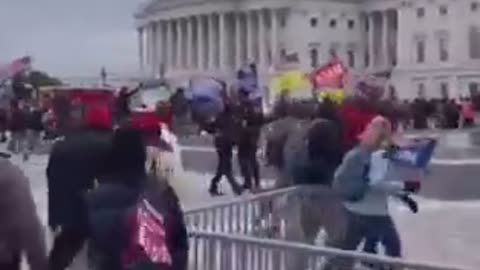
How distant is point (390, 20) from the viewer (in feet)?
374

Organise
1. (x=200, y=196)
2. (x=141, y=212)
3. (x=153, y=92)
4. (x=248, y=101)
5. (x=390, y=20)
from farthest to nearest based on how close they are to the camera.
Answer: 1. (x=390, y=20)
2. (x=153, y=92)
3. (x=248, y=101)
4. (x=200, y=196)
5. (x=141, y=212)

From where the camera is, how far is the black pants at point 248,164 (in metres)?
21.6

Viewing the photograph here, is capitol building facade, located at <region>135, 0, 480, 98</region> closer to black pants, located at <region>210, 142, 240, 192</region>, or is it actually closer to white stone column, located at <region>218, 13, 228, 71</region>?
white stone column, located at <region>218, 13, 228, 71</region>

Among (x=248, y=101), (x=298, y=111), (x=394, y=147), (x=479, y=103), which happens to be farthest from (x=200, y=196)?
(x=479, y=103)

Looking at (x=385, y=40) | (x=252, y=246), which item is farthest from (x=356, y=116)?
(x=385, y=40)

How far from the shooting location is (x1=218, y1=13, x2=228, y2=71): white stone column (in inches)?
4523

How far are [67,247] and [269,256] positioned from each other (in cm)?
116

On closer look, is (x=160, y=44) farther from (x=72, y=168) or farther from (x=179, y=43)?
(x=72, y=168)

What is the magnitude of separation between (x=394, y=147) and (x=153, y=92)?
34.7 metres

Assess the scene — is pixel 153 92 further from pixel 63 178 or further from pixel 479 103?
pixel 63 178

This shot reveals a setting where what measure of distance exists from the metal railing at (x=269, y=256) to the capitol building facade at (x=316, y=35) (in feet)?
318

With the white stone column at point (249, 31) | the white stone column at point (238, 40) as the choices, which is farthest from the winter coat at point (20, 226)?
the white stone column at point (238, 40)

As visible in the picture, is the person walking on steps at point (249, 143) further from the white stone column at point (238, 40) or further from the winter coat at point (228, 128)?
the white stone column at point (238, 40)

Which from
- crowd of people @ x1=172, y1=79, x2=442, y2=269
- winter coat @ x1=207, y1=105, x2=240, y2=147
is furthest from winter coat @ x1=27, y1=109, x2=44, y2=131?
crowd of people @ x1=172, y1=79, x2=442, y2=269
